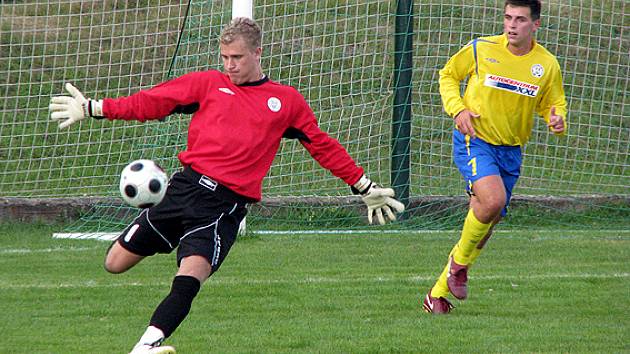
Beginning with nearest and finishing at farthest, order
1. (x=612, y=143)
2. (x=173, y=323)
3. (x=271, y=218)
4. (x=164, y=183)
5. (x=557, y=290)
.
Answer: (x=173, y=323) → (x=164, y=183) → (x=557, y=290) → (x=271, y=218) → (x=612, y=143)

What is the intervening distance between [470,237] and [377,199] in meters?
1.34

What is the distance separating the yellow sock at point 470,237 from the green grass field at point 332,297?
1.13 feet

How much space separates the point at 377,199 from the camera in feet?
18.9

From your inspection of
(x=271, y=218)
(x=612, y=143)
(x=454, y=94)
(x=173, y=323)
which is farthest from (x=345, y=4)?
(x=173, y=323)

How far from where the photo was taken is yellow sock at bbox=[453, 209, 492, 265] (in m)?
6.88

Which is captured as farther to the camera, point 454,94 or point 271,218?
point 271,218

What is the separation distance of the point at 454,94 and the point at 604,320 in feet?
5.48

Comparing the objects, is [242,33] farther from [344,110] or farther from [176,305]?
[344,110]

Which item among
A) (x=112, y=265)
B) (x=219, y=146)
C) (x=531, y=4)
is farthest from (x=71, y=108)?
(x=531, y=4)

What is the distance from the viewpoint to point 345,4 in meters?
11.2

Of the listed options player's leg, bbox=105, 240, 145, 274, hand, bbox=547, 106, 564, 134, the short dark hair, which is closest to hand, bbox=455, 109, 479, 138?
hand, bbox=547, 106, 564, 134

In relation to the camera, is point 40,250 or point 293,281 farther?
point 40,250

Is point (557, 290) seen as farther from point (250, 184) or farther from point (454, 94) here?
point (250, 184)

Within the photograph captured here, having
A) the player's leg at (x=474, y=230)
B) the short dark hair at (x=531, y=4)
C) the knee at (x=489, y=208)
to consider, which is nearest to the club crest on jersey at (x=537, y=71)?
the short dark hair at (x=531, y=4)
